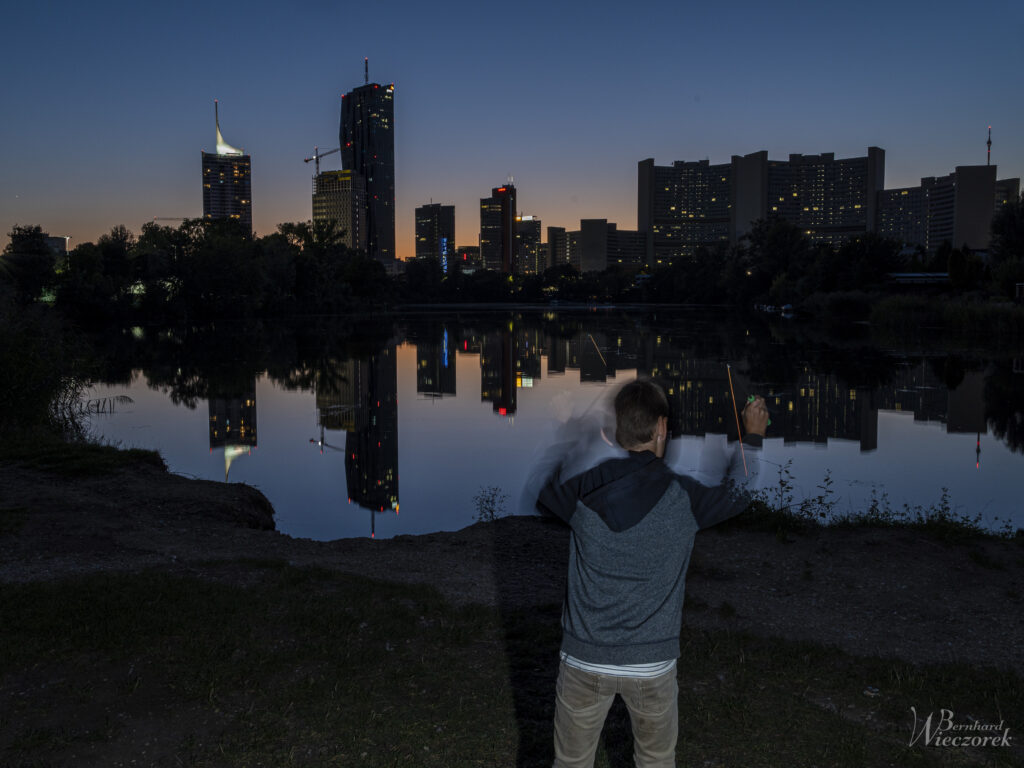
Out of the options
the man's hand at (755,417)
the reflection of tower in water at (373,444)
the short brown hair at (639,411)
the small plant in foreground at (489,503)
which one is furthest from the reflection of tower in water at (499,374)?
the short brown hair at (639,411)

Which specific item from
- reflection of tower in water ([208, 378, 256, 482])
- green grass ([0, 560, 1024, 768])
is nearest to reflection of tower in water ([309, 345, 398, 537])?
reflection of tower in water ([208, 378, 256, 482])

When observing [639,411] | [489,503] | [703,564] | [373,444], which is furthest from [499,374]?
[639,411]

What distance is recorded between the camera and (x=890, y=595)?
784 centimetres

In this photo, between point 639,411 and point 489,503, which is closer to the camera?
point 639,411

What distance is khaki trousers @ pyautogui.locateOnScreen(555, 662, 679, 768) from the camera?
310 cm

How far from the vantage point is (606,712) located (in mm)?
3143

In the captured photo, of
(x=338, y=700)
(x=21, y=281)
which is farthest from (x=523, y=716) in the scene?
(x=21, y=281)

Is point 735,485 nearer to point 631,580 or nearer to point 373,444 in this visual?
point 631,580

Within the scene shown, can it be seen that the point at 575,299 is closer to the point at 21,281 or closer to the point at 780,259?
the point at 780,259

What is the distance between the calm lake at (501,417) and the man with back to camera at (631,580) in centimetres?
28

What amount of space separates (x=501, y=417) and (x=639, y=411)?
2170 centimetres

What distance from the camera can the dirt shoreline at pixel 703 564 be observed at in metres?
6.84

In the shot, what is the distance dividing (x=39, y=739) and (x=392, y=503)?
32.3ft

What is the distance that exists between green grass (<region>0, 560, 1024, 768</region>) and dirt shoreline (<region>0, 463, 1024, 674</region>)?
2.41ft
